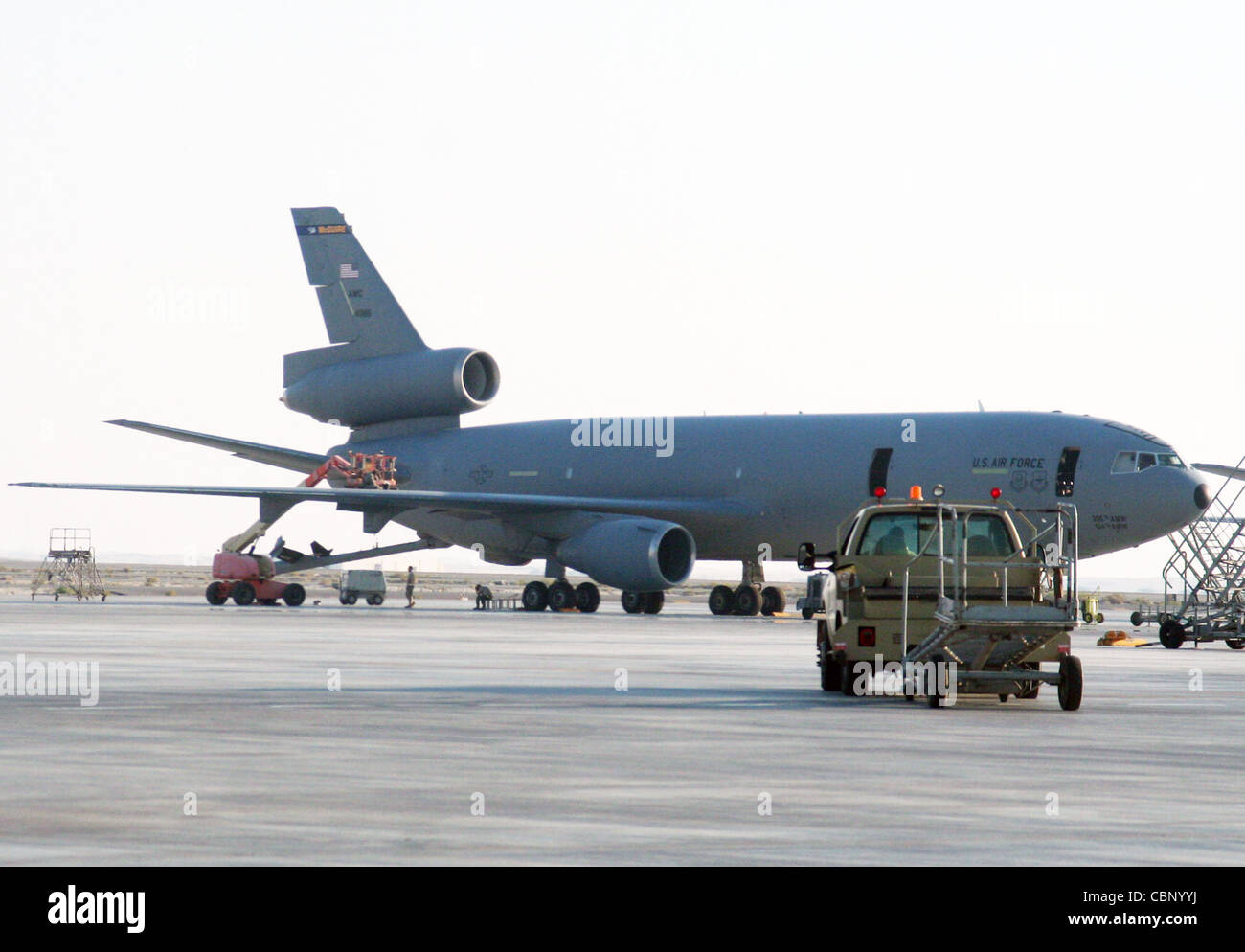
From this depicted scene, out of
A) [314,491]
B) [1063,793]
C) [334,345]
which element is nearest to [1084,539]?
[314,491]

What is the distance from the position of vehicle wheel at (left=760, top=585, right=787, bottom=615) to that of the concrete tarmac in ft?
86.0

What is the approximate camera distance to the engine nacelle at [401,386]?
53.2 m

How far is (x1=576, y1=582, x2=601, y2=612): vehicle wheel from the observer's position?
50.3m

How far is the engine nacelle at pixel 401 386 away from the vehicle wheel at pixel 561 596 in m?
6.01

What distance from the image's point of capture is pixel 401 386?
2121 inches

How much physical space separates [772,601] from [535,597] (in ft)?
21.6

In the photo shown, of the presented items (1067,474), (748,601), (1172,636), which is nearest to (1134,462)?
(1067,474)

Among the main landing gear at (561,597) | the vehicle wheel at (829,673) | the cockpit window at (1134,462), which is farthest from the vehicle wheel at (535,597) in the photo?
the vehicle wheel at (829,673)

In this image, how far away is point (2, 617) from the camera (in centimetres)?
3962

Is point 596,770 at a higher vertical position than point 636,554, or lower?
lower

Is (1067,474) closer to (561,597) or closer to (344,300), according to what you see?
(561,597)

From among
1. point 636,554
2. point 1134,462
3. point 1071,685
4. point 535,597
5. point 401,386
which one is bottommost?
point 1071,685

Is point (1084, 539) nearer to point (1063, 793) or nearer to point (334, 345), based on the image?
point (334, 345)

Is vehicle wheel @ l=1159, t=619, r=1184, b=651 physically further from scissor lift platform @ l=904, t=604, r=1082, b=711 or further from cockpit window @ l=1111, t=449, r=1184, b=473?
scissor lift platform @ l=904, t=604, r=1082, b=711
